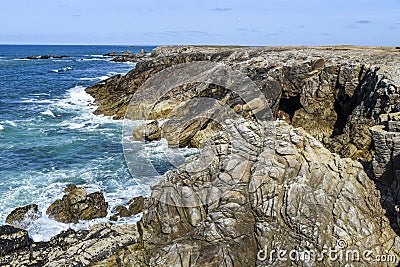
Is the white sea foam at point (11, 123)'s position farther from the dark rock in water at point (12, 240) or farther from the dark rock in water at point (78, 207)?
Answer: the dark rock in water at point (12, 240)

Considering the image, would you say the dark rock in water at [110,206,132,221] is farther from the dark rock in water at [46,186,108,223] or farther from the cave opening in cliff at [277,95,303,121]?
the cave opening in cliff at [277,95,303,121]

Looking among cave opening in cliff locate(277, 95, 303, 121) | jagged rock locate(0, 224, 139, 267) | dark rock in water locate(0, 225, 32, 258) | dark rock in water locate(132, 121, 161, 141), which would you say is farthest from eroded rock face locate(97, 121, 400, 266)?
cave opening in cliff locate(277, 95, 303, 121)

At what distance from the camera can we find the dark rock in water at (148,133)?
1314 inches

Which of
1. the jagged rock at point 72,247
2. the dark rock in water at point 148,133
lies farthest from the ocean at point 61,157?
the jagged rock at point 72,247

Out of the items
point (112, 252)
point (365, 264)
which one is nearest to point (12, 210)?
point (112, 252)

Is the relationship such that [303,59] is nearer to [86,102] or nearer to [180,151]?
[180,151]

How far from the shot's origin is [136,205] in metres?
20.7

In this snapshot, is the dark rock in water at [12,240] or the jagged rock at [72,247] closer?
the jagged rock at [72,247]

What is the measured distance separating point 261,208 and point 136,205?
10856mm

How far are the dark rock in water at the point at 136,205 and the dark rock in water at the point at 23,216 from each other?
17.4 ft

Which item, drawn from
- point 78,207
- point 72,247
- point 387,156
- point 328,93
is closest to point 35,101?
point 78,207

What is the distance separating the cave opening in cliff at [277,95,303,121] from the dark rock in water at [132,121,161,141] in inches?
483

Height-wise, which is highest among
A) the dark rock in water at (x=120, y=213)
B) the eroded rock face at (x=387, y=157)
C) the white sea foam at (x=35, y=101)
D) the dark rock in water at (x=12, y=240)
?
the eroded rock face at (x=387, y=157)

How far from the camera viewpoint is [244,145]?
13391 mm
